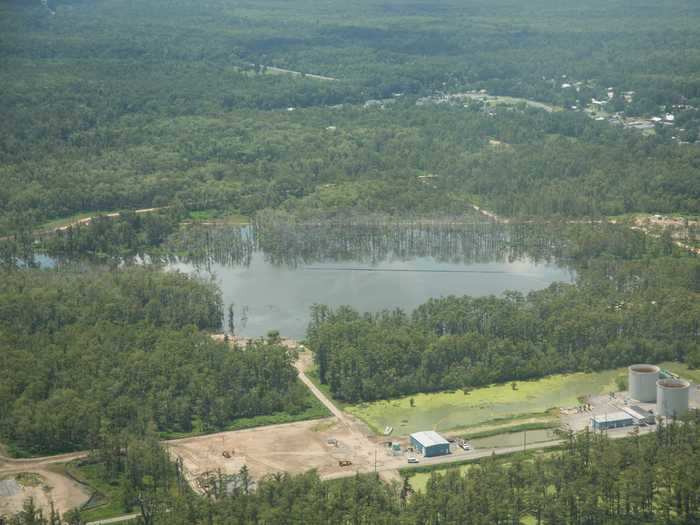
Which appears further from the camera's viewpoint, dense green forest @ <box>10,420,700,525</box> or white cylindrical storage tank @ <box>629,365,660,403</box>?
white cylindrical storage tank @ <box>629,365,660,403</box>

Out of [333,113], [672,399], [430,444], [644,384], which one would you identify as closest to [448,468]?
[430,444]

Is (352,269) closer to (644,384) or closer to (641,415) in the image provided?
(644,384)

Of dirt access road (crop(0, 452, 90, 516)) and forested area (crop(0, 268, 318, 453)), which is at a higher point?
forested area (crop(0, 268, 318, 453))

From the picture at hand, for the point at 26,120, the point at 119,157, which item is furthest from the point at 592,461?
the point at 26,120

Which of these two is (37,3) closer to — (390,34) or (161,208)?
(390,34)

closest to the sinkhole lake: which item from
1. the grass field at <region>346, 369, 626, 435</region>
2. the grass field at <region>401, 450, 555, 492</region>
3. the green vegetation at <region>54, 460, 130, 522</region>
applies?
the grass field at <region>346, 369, 626, 435</region>

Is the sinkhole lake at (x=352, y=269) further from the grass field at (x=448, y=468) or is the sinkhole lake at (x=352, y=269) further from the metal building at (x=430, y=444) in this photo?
the grass field at (x=448, y=468)

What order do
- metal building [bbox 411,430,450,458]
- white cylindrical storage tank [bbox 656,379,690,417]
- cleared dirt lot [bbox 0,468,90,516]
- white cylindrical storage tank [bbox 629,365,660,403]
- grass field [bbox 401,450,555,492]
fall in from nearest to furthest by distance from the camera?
cleared dirt lot [bbox 0,468,90,516] < grass field [bbox 401,450,555,492] < metal building [bbox 411,430,450,458] < white cylindrical storage tank [bbox 656,379,690,417] < white cylindrical storage tank [bbox 629,365,660,403]

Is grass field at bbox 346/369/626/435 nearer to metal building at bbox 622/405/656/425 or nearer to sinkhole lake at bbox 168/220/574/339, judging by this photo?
metal building at bbox 622/405/656/425
